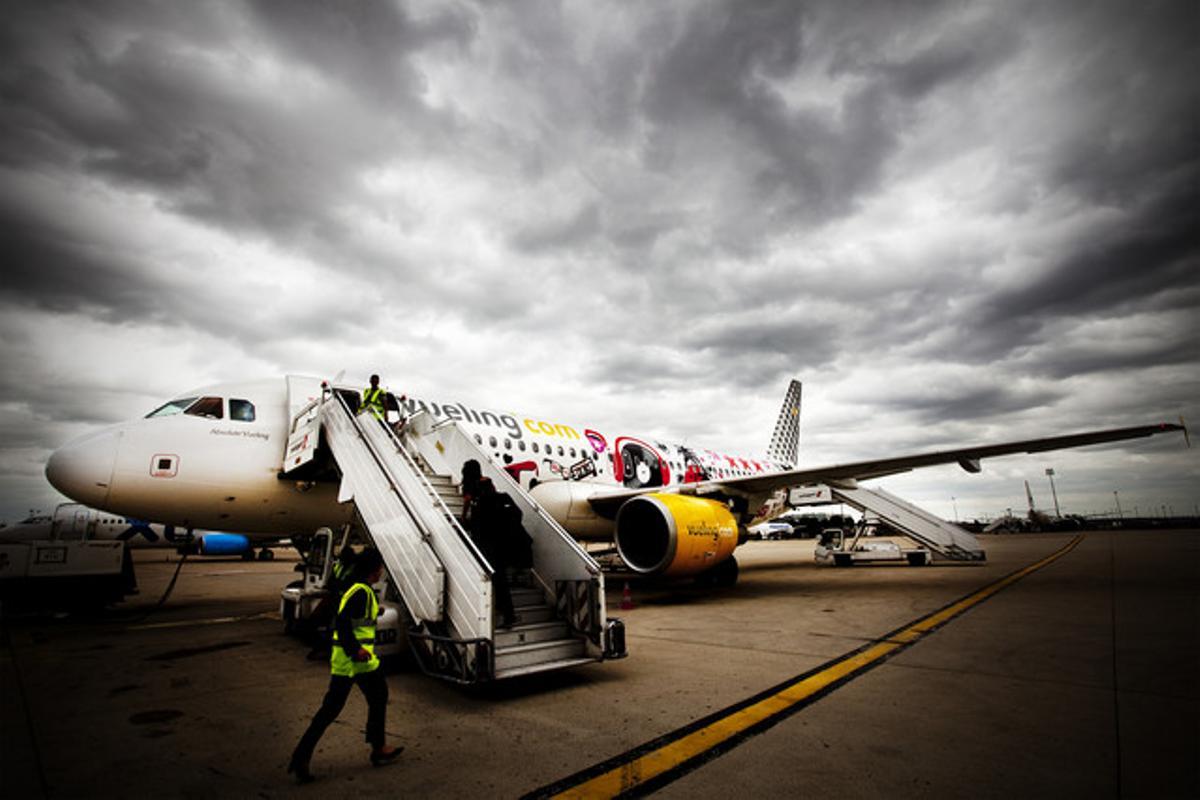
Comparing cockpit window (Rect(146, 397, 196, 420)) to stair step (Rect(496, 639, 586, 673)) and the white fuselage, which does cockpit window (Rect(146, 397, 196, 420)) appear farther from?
stair step (Rect(496, 639, 586, 673))

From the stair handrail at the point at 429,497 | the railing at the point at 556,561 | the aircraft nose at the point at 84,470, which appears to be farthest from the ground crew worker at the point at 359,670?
the aircraft nose at the point at 84,470

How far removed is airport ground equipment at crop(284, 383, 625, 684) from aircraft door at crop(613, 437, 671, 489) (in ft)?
22.6

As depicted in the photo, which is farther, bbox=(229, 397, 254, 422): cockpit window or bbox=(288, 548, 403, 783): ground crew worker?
bbox=(229, 397, 254, 422): cockpit window

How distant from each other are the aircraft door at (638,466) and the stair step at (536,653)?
28.5 feet

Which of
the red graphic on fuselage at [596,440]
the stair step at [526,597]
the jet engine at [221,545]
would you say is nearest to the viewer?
the stair step at [526,597]

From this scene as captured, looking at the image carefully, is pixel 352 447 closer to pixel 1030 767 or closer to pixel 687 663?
pixel 687 663

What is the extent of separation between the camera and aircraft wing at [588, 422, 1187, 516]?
357 inches

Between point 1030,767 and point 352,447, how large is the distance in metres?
7.19

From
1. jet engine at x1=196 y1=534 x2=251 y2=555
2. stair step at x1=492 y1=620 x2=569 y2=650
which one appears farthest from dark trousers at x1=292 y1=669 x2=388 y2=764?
jet engine at x1=196 y1=534 x2=251 y2=555

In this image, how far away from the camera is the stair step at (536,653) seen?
4.77m

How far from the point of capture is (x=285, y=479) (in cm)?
891

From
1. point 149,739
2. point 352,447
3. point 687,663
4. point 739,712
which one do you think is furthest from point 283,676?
point 739,712

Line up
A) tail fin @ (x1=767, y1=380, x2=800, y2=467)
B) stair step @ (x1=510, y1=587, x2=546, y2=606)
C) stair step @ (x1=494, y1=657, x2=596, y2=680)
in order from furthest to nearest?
tail fin @ (x1=767, y1=380, x2=800, y2=467), stair step @ (x1=510, y1=587, x2=546, y2=606), stair step @ (x1=494, y1=657, x2=596, y2=680)

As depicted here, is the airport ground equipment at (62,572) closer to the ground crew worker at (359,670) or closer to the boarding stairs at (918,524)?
the ground crew worker at (359,670)
